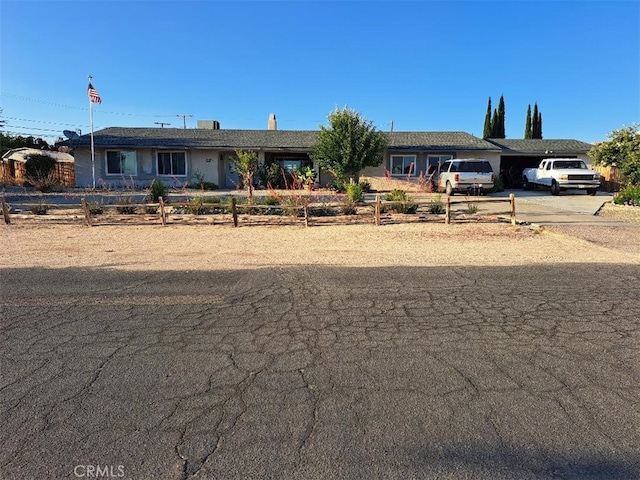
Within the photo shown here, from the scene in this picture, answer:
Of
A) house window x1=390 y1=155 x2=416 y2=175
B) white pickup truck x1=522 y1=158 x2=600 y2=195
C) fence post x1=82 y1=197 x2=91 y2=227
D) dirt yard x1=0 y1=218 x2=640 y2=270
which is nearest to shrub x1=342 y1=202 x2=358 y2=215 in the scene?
dirt yard x1=0 y1=218 x2=640 y2=270

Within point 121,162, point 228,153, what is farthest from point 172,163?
point 228,153

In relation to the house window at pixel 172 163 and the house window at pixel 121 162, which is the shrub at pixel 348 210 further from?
the house window at pixel 121 162

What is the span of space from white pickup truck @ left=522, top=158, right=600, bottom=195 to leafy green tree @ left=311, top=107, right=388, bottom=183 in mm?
9456

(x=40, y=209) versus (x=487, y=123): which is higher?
(x=487, y=123)

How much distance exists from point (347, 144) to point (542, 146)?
16393 millimetres

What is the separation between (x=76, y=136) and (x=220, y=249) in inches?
882

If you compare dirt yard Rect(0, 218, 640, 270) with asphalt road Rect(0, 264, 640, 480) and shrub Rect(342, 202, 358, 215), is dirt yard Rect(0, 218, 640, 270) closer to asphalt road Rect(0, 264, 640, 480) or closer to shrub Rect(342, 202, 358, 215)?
shrub Rect(342, 202, 358, 215)

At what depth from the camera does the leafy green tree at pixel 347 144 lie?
21.4 m

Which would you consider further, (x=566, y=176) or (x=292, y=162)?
(x=292, y=162)

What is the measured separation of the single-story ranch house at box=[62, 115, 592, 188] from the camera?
85.2 ft

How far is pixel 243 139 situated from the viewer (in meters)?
28.1

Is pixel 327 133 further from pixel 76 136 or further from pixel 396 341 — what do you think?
pixel 396 341

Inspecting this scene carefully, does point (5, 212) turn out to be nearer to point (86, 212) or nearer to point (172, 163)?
point (86, 212)

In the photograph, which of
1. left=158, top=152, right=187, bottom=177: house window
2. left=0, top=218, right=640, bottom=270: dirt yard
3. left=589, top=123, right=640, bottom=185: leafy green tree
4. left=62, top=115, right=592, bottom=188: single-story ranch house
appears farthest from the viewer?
left=158, top=152, right=187, bottom=177: house window
